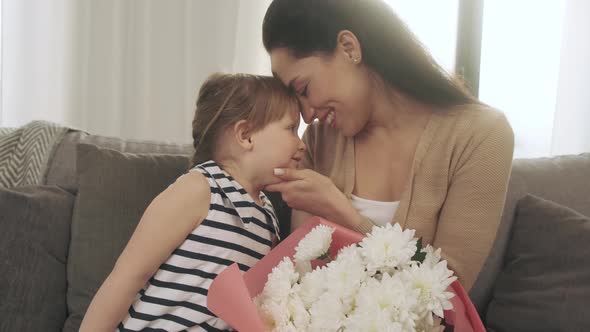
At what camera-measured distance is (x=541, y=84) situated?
2.87 meters

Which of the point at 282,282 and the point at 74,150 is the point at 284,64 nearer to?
the point at 282,282

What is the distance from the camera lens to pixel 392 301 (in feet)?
2.21

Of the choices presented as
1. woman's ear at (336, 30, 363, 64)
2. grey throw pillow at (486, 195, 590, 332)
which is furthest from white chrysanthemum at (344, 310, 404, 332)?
grey throw pillow at (486, 195, 590, 332)

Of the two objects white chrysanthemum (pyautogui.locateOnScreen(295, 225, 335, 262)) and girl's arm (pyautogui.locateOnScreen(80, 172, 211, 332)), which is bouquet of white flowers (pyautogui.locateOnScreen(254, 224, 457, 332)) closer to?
white chrysanthemum (pyautogui.locateOnScreen(295, 225, 335, 262))

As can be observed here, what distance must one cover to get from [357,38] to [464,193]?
42cm

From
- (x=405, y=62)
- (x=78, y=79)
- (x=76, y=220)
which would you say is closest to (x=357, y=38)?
(x=405, y=62)

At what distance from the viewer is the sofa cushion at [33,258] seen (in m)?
1.48

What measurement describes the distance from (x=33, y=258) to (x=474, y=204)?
110 centimetres

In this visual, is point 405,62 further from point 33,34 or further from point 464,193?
point 33,34

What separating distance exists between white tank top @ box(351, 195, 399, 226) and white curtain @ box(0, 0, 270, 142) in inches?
54.0

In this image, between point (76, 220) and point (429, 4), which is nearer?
point (76, 220)

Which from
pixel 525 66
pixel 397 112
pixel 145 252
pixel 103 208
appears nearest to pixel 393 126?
pixel 397 112

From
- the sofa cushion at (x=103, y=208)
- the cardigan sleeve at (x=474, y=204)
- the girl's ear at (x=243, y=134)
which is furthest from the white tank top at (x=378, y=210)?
the sofa cushion at (x=103, y=208)

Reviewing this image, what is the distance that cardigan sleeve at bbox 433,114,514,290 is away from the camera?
4.19ft
